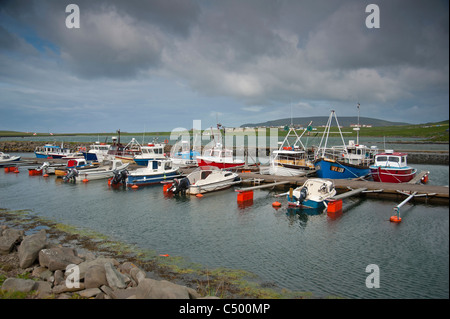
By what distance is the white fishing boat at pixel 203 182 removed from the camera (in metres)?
29.1

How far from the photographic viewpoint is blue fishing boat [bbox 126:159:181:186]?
34406 mm

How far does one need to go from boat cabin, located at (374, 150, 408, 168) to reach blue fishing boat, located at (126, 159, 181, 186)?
2326 cm

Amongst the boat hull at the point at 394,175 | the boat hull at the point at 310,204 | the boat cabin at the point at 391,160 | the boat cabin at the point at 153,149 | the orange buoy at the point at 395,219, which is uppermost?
the boat cabin at the point at 153,149

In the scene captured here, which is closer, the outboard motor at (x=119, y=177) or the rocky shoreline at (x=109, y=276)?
the rocky shoreline at (x=109, y=276)

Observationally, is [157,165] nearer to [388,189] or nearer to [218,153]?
[218,153]

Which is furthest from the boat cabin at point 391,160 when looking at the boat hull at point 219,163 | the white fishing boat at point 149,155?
the white fishing boat at point 149,155

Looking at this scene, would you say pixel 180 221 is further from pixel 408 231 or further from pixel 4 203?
pixel 4 203

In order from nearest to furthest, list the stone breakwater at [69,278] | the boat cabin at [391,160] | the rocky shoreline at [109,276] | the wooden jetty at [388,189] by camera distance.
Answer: the stone breakwater at [69,278]
the rocky shoreline at [109,276]
the wooden jetty at [388,189]
the boat cabin at [391,160]

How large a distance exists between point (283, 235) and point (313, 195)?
6.53 m

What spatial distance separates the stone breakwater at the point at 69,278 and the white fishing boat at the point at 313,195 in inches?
571

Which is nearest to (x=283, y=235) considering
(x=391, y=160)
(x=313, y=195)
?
(x=313, y=195)

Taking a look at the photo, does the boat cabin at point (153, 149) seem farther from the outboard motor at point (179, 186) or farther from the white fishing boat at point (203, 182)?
the outboard motor at point (179, 186)

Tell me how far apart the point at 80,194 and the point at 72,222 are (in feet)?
36.0
